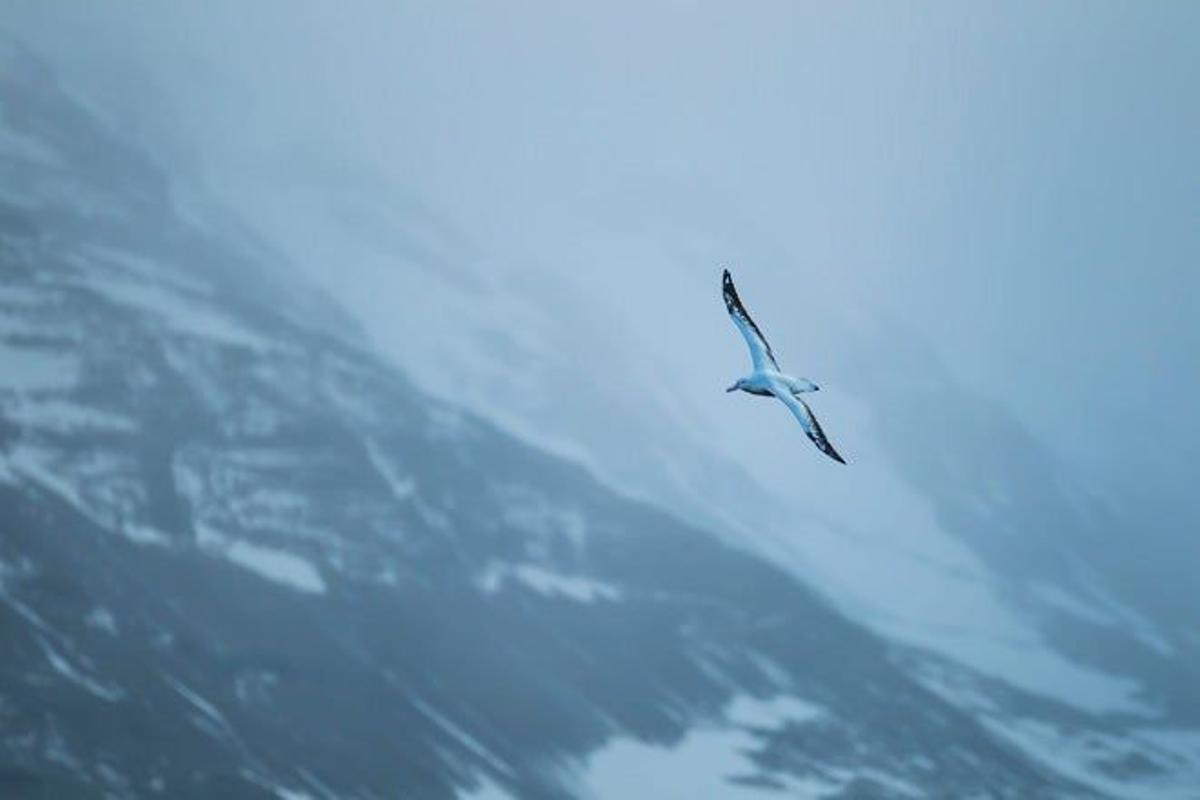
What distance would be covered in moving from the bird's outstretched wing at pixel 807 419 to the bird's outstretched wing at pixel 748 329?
0.76 metres

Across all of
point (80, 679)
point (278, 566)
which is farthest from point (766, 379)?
point (278, 566)

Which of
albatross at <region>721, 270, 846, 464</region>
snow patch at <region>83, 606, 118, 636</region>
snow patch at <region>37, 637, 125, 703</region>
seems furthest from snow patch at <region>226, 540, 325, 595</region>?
albatross at <region>721, 270, 846, 464</region>

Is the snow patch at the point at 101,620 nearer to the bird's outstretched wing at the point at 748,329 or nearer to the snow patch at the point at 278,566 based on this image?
the snow patch at the point at 278,566

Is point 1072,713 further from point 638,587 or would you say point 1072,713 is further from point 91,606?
point 91,606

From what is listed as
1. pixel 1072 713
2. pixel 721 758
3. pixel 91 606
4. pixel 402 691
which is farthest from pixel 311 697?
pixel 1072 713

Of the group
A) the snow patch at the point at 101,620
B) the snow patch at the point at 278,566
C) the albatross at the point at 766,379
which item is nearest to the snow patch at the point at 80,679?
the snow patch at the point at 101,620

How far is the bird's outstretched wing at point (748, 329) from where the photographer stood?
35.2 m

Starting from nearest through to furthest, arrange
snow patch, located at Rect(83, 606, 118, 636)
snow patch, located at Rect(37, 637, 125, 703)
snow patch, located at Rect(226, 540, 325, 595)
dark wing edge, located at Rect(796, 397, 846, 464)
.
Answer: dark wing edge, located at Rect(796, 397, 846, 464) → snow patch, located at Rect(37, 637, 125, 703) → snow patch, located at Rect(83, 606, 118, 636) → snow patch, located at Rect(226, 540, 325, 595)

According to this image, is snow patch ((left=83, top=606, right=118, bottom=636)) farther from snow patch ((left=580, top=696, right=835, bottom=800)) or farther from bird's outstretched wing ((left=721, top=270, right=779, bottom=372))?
bird's outstretched wing ((left=721, top=270, right=779, bottom=372))

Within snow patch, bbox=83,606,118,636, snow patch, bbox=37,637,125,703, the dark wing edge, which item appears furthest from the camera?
snow patch, bbox=83,606,118,636

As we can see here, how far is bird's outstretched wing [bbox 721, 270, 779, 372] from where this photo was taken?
116 ft

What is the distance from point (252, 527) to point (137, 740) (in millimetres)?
42211

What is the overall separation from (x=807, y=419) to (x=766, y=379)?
1.88m

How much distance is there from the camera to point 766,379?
3488cm
